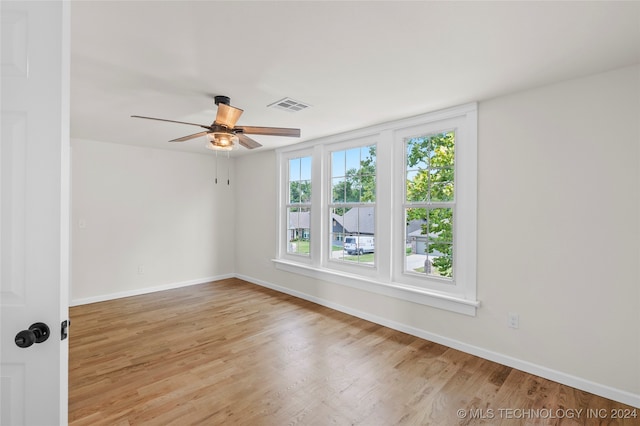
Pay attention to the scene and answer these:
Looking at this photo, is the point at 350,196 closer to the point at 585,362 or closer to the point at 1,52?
the point at 585,362

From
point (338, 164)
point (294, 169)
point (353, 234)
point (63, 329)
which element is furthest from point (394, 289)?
point (63, 329)

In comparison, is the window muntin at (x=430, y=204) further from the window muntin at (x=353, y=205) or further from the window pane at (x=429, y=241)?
the window muntin at (x=353, y=205)

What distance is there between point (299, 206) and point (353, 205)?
1.12m

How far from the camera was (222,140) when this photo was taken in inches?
109

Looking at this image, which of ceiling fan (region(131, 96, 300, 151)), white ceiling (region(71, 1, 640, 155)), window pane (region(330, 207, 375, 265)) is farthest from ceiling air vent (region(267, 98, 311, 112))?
window pane (region(330, 207, 375, 265))

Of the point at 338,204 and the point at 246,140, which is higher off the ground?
the point at 246,140

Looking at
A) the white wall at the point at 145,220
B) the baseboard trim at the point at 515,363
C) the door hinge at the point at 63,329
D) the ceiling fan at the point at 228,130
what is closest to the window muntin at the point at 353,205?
the baseboard trim at the point at 515,363

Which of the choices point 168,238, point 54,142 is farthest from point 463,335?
point 168,238

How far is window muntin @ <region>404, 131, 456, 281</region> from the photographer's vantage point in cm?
316

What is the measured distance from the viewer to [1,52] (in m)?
1.00

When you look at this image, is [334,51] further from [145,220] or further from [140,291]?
[140,291]

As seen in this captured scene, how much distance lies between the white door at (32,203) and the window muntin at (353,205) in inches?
125

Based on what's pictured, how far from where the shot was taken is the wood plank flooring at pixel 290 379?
203 centimetres

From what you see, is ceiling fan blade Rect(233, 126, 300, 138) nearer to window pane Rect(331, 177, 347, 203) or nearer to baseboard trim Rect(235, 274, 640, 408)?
window pane Rect(331, 177, 347, 203)
